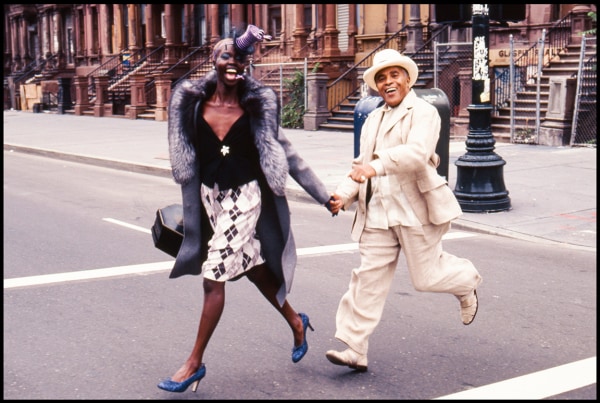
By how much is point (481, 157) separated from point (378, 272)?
20.1 feet

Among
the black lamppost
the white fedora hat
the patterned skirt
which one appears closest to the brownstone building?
the black lamppost

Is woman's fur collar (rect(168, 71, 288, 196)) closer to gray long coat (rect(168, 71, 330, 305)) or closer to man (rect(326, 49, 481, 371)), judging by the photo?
gray long coat (rect(168, 71, 330, 305))

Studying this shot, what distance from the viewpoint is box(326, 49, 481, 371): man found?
15.2ft

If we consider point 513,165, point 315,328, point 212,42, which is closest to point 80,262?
point 315,328

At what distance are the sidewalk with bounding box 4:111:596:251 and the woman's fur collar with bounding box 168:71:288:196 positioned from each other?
4.94 metres

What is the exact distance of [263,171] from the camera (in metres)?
4.52

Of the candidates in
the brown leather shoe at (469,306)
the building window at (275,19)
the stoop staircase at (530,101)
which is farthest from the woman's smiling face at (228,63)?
the building window at (275,19)

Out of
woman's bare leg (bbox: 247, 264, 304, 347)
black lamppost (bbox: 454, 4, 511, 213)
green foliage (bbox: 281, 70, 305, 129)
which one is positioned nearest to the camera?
woman's bare leg (bbox: 247, 264, 304, 347)

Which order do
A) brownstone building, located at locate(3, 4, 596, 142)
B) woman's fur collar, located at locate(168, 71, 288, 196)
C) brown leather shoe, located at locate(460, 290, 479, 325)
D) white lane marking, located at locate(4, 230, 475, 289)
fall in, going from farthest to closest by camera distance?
brownstone building, located at locate(3, 4, 596, 142) → white lane marking, located at locate(4, 230, 475, 289) → brown leather shoe, located at locate(460, 290, 479, 325) → woman's fur collar, located at locate(168, 71, 288, 196)

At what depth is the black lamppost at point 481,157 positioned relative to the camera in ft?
33.6

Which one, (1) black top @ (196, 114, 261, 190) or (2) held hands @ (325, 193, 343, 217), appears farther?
(2) held hands @ (325, 193, 343, 217)

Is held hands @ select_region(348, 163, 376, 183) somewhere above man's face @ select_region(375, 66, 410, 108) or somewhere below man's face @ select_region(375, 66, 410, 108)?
below

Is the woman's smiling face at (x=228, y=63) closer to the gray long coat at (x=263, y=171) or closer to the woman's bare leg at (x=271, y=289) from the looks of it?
the gray long coat at (x=263, y=171)

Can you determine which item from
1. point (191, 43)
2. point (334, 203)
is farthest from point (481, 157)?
point (191, 43)
